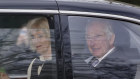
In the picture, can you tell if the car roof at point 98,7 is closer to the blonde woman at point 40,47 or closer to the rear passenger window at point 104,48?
the rear passenger window at point 104,48

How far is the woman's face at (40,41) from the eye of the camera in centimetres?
284

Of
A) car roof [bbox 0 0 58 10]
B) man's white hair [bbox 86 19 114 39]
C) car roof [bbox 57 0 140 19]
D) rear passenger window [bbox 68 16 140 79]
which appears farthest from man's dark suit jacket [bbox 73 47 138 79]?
car roof [bbox 0 0 58 10]

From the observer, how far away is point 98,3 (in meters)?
2.96

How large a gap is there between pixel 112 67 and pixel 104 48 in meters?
0.15

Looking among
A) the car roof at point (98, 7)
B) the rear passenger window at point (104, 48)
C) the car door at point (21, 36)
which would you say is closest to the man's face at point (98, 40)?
the rear passenger window at point (104, 48)

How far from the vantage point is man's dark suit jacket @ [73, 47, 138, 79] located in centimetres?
284

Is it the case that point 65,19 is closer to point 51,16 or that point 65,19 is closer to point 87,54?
point 51,16

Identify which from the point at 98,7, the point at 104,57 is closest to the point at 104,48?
the point at 104,57

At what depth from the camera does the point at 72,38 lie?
283cm

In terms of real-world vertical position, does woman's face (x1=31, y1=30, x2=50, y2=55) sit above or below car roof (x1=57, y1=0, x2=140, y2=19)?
below

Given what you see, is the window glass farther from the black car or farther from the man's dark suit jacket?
the man's dark suit jacket

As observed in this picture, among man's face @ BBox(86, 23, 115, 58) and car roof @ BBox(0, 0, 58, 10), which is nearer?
car roof @ BBox(0, 0, 58, 10)

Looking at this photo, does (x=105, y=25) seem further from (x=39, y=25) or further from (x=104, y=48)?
(x=39, y=25)

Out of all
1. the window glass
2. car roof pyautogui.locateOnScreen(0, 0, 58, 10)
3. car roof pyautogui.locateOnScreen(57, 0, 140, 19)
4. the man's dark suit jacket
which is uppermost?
car roof pyautogui.locateOnScreen(0, 0, 58, 10)
